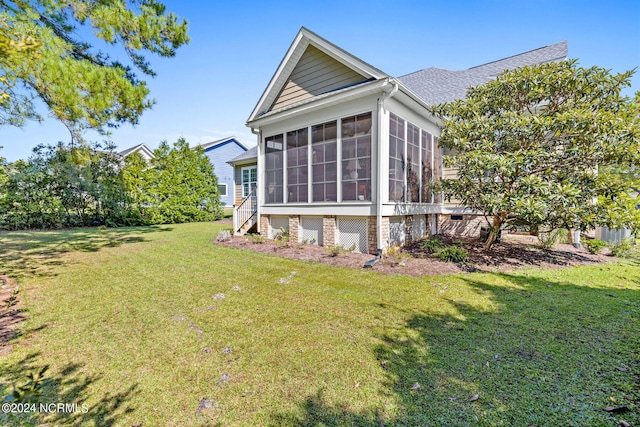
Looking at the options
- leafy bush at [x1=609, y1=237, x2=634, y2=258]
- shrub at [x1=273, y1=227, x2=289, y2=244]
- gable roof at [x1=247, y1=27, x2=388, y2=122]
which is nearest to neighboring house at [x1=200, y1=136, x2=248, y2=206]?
gable roof at [x1=247, y1=27, x2=388, y2=122]

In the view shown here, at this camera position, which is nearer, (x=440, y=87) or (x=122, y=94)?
(x=122, y=94)

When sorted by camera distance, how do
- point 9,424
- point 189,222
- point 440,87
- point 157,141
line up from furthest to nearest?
point 189,222 → point 157,141 → point 440,87 → point 9,424

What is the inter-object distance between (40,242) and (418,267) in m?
12.3

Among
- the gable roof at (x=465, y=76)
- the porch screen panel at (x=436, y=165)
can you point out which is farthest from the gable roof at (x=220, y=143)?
the porch screen panel at (x=436, y=165)

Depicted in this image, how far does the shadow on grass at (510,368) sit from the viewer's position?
2195mm

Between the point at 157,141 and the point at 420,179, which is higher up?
the point at 157,141

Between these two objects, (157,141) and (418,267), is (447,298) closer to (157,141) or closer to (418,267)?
(418,267)

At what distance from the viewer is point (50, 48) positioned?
18.5 feet

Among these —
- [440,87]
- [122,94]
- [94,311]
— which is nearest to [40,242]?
[122,94]

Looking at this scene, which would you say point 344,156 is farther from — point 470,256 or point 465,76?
point 465,76

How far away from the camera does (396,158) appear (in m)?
8.21

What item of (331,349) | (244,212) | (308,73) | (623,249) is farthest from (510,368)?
(244,212)

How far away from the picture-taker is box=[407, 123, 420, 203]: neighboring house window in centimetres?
881

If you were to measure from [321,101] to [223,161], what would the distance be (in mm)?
22284
